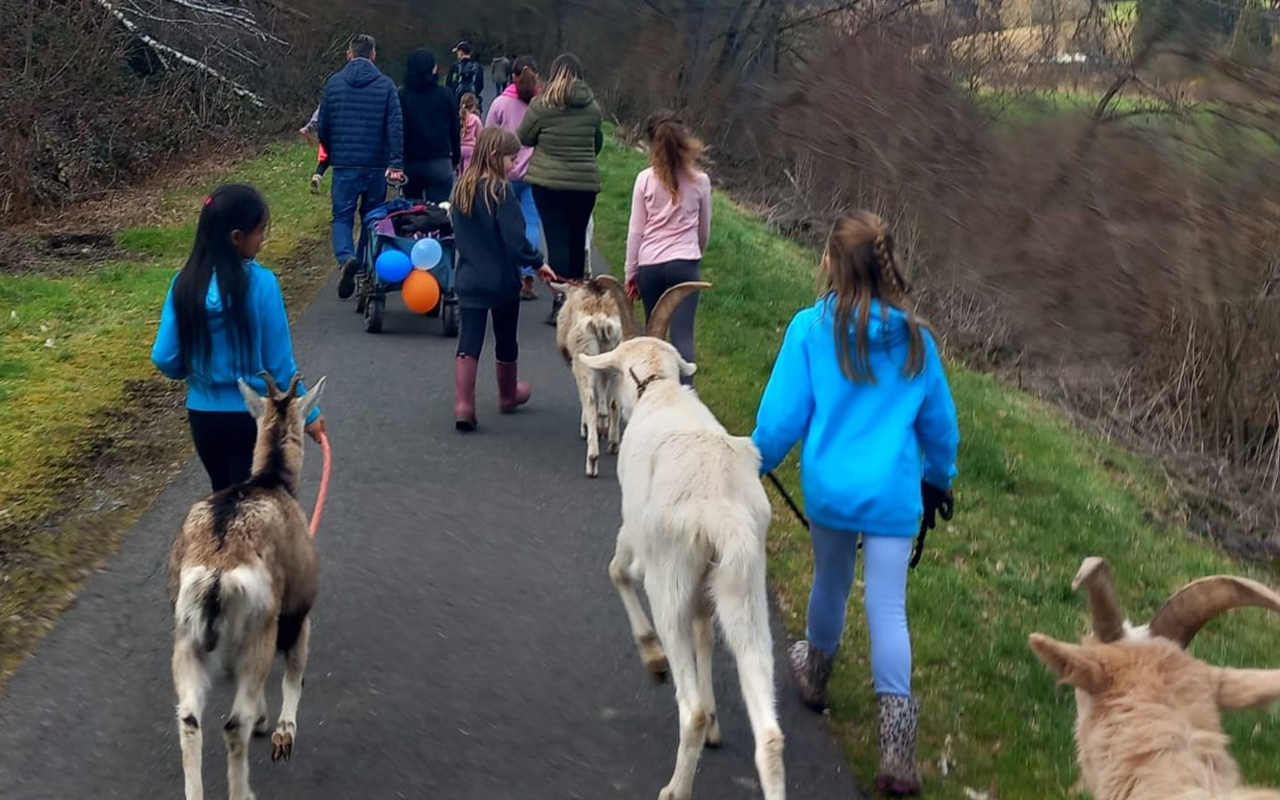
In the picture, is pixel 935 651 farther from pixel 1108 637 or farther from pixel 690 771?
pixel 1108 637

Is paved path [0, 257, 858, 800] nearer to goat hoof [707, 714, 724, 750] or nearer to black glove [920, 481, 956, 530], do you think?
goat hoof [707, 714, 724, 750]

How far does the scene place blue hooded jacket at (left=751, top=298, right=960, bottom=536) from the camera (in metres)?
4.92

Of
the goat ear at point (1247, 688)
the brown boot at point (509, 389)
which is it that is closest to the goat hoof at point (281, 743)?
the goat ear at point (1247, 688)

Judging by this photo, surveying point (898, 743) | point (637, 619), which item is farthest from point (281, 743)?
point (898, 743)

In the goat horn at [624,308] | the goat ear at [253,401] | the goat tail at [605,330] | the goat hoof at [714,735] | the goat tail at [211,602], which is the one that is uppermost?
the goat ear at [253,401]

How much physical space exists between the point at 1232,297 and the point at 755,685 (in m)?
8.70

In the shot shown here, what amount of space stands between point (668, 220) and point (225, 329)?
441 cm

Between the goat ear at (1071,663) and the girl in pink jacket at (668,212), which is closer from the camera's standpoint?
the goat ear at (1071,663)

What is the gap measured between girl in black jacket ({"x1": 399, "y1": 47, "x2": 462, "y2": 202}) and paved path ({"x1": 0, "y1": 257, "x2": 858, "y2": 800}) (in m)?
5.71

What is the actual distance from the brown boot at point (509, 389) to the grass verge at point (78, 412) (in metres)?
2.34

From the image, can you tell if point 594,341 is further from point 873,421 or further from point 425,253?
point 873,421

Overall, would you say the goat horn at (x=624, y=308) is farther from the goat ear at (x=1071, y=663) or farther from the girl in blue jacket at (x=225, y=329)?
the goat ear at (x=1071, y=663)

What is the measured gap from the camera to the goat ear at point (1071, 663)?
134 inches

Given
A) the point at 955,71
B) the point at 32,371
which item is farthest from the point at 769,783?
the point at 955,71
